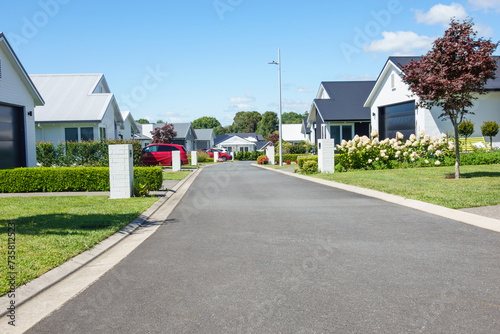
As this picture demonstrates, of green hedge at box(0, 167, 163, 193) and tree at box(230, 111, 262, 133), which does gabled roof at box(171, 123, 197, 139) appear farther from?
tree at box(230, 111, 262, 133)

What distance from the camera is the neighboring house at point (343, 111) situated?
3616 cm

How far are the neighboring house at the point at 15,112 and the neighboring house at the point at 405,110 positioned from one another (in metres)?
17.8

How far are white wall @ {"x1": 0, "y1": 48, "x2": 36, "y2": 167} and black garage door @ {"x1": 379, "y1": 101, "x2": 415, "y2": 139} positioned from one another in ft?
71.6

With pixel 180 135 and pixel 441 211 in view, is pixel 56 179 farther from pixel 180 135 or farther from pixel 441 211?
pixel 180 135

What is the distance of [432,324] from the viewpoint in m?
3.56

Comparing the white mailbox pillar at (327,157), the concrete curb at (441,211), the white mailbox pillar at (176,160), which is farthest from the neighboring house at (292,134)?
the concrete curb at (441,211)

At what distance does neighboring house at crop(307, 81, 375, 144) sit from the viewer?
36.2 metres

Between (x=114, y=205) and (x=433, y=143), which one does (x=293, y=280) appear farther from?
(x=433, y=143)

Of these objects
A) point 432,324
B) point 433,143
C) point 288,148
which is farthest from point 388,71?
point 432,324

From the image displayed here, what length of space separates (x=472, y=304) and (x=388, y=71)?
2793 centimetres

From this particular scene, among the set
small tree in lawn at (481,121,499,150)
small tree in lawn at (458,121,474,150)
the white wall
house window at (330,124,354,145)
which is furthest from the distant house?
small tree in lawn at (481,121,499,150)

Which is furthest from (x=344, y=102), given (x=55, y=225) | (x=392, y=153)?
(x=55, y=225)

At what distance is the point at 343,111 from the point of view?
3688cm

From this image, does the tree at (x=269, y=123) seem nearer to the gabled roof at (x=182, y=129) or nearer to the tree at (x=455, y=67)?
the gabled roof at (x=182, y=129)
